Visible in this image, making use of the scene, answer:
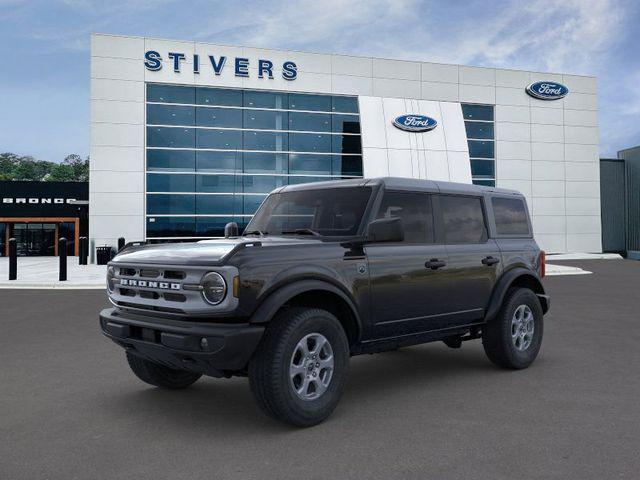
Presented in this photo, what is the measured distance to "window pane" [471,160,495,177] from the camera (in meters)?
32.0

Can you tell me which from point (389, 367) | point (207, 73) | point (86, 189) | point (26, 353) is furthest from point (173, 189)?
point (389, 367)

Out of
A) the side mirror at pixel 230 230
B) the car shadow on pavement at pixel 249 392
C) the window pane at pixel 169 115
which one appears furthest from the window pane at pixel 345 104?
the side mirror at pixel 230 230

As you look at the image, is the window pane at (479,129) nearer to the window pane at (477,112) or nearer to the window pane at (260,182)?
the window pane at (477,112)

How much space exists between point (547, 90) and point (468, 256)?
1238 inches

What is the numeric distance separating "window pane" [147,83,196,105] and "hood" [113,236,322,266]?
24.3 m

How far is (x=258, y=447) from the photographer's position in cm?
383

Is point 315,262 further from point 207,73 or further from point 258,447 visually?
point 207,73

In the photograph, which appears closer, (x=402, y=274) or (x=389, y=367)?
(x=402, y=274)

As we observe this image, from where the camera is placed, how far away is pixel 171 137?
2766 cm

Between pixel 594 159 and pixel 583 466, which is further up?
pixel 594 159

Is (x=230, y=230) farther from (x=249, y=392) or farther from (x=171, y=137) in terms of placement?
(x=171, y=137)

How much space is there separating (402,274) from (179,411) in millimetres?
2222

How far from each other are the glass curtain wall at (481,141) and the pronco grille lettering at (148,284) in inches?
1160

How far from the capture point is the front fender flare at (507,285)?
5742 millimetres
